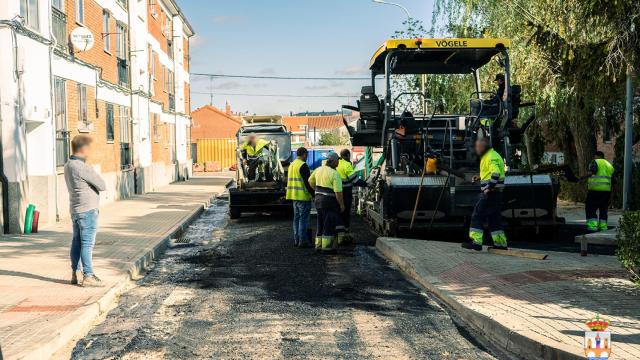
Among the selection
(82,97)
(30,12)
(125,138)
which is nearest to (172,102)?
(125,138)

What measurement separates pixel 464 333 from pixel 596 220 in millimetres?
8520

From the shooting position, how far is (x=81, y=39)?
17156 mm

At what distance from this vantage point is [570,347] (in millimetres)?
5109

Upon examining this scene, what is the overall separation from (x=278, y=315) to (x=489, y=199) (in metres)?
4.50

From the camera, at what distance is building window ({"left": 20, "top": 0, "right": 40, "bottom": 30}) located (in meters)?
14.0

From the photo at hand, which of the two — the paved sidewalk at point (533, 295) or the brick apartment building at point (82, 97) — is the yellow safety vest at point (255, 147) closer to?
the brick apartment building at point (82, 97)

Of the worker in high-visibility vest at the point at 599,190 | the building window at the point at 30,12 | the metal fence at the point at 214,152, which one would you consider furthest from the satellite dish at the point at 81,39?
the metal fence at the point at 214,152

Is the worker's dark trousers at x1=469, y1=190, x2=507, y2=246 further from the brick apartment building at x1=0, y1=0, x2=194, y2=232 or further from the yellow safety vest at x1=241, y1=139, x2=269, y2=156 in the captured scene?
the brick apartment building at x1=0, y1=0, x2=194, y2=232

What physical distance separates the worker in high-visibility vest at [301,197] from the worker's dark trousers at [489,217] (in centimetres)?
300

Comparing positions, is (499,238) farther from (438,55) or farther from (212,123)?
(212,123)

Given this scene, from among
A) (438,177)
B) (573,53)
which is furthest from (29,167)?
(573,53)

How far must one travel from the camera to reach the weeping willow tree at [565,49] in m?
9.84

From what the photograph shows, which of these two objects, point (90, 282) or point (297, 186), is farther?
point (297, 186)

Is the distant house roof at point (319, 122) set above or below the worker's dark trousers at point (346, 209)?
above
